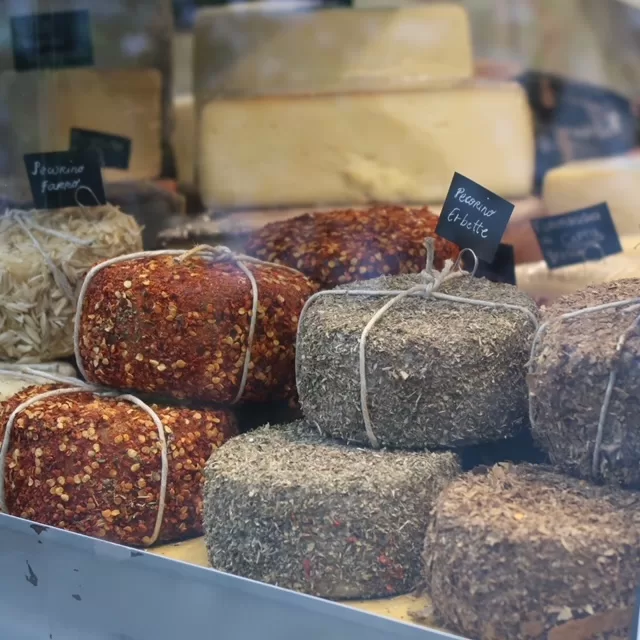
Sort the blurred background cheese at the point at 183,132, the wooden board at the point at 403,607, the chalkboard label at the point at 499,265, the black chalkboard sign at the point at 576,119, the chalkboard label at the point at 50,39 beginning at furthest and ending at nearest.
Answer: the blurred background cheese at the point at 183,132 → the black chalkboard sign at the point at 576,119 → the chalkboard label at the point at 50,39 → the chalkboard label at the point at 499,265 → the wooden board at the point at 403,607

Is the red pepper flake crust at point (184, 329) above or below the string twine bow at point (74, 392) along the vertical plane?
above

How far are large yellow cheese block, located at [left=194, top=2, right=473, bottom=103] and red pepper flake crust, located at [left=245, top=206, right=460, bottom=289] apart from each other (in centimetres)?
81

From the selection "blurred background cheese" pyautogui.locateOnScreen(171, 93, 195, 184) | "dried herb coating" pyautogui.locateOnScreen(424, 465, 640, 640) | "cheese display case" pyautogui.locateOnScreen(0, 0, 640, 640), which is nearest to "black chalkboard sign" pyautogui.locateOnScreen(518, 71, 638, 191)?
"cheese display case" pyautogui.locateOnScreen(0, 0, 640, 640)

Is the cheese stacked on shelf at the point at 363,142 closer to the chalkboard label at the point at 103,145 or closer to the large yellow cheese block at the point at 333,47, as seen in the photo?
the large yellow cheese block at the point at 333,47

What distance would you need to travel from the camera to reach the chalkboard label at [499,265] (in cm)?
131

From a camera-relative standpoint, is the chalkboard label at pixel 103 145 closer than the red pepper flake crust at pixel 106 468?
No

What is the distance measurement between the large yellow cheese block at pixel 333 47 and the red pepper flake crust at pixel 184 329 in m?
1.03

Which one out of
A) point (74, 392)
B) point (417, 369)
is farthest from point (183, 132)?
point (417, 369)

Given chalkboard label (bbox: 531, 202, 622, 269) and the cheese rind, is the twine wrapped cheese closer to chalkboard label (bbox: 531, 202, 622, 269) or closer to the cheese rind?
chalkboard label (bbox: 531, 202, 622, 269)

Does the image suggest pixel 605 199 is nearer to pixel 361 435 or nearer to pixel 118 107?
pixel 361 435

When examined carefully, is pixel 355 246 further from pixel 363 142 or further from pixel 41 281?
pixel 363 142

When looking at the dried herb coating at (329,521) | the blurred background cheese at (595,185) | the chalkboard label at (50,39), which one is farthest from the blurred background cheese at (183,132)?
the dried herb coating at (329,521)

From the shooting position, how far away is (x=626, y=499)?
2.95ft

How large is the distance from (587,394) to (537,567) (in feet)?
0.62
